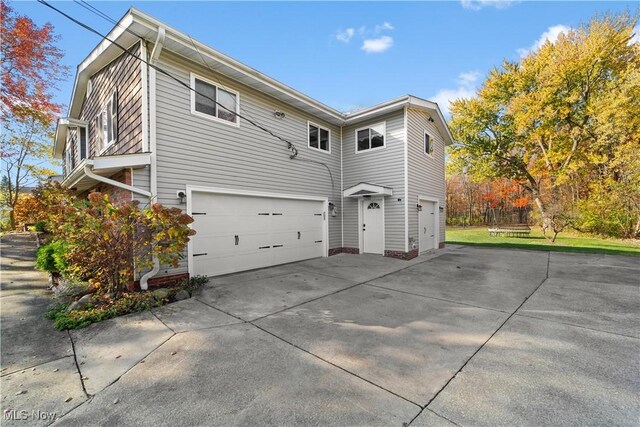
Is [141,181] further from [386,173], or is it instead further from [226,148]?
[386,173]

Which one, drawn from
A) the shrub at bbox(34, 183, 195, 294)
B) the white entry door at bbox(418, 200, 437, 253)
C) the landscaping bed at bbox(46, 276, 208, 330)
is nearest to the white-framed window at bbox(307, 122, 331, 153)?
the white entry door at bbox(418, 200, 437, 253)

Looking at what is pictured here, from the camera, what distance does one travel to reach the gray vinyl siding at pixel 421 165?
914 centimetres

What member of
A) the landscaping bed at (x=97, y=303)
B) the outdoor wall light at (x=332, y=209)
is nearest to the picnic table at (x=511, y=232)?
the outdoor wall light at (x=332, y=209)

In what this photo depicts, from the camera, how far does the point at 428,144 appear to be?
10.8 metres

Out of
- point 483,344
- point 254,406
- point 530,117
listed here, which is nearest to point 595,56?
point 530,117

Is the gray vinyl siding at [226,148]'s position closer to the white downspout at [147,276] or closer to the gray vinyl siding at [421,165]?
the white downspout at [147,276]

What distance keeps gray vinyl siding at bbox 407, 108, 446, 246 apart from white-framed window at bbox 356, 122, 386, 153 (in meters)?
0.96

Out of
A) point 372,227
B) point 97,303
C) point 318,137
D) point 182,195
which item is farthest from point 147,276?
point 372,227

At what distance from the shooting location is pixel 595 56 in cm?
1423

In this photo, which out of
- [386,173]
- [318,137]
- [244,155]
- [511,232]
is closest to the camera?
[244,155]

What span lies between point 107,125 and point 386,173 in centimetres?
873

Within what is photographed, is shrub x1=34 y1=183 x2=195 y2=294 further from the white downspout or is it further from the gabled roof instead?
the gabled roof

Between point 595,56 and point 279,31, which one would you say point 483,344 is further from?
point 595,56

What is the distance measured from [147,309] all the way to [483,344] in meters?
5.05
